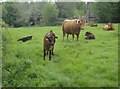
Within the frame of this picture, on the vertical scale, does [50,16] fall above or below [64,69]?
above

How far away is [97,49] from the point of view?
15.0 metres

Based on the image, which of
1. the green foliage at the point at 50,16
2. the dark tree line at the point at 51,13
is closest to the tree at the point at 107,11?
the dark tree line at the point at 51,13

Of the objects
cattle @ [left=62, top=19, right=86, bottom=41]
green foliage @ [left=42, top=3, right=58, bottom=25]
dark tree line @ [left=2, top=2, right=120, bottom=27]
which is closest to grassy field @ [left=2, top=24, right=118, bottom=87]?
cattle @ [left=62, top=19, right=86, bottom=41]

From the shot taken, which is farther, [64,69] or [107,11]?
[107,11]

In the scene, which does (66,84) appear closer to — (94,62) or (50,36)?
(94,62)

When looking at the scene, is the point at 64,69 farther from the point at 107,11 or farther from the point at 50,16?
the point at 50,16

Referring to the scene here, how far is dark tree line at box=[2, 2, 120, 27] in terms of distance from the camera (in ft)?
125

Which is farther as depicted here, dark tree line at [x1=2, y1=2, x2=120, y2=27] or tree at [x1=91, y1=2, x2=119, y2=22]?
dark tree line at [x1=2, y1=2, x2=120, y2=27]

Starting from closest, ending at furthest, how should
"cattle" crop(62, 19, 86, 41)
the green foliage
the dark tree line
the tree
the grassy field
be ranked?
the grassy field → "cattle" crop(62, 19, 86, 41) → the tree → the dark tree line → the green foliage

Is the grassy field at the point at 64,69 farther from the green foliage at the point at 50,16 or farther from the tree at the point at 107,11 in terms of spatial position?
the green foliage at the point at 50,16

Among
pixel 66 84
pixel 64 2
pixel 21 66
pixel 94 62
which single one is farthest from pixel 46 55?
pixel 64 2

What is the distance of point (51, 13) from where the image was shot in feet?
152

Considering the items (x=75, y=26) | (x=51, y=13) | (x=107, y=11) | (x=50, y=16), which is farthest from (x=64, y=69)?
(x=51, y=13)

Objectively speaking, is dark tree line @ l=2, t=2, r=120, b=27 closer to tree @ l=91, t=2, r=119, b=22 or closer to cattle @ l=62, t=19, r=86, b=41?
tree @ l=91, t=2, r=119, b=22
